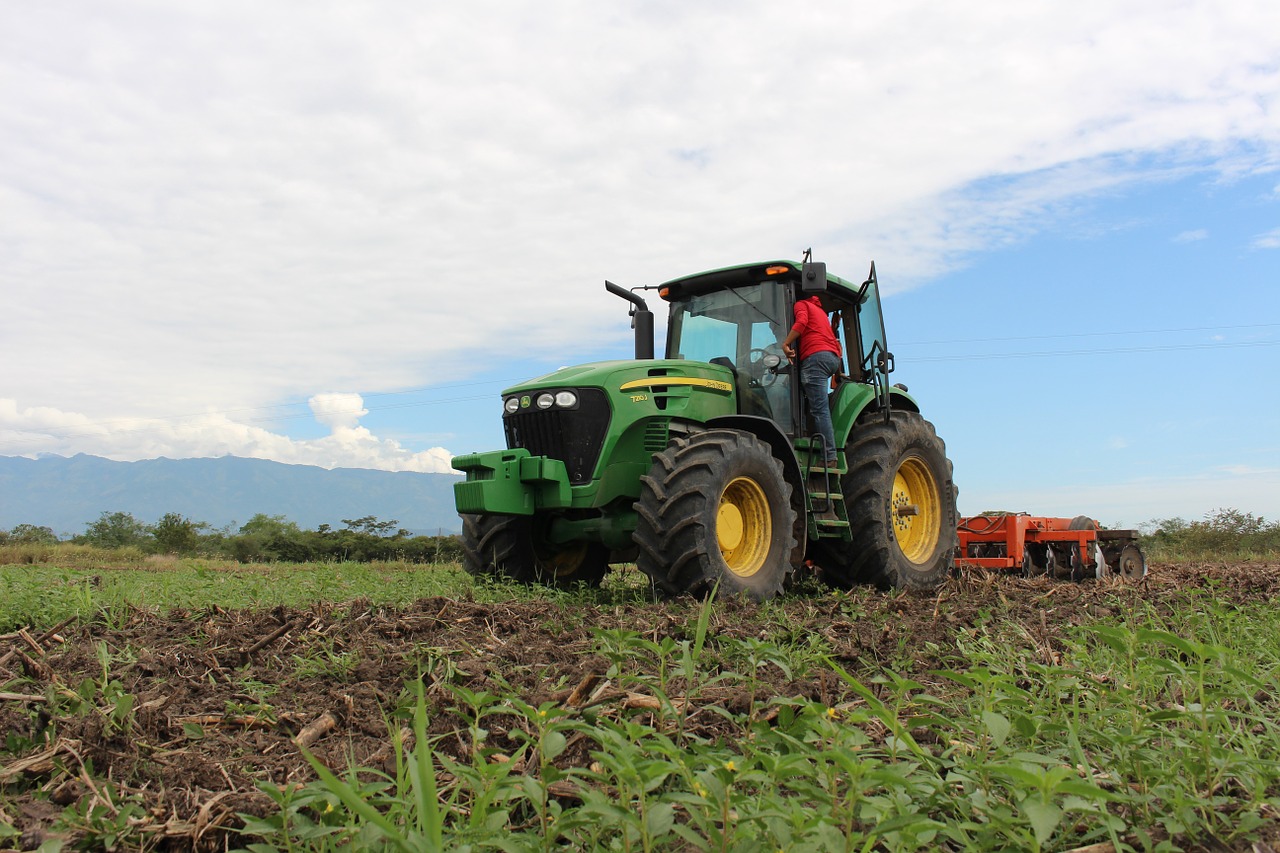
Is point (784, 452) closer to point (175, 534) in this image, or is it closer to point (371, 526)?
point (371, 526)

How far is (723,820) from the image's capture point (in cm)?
200

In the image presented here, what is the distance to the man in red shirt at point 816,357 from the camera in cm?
715

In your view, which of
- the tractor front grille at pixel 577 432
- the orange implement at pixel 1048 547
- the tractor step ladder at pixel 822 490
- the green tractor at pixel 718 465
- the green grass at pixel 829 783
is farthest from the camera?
the orange implement at pixel 1048 547

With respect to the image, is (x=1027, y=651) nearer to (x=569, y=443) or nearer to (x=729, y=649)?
(x=729, y=649)

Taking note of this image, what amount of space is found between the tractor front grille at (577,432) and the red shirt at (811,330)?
1.61 m

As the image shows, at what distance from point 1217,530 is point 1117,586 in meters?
15.0

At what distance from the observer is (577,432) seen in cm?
668

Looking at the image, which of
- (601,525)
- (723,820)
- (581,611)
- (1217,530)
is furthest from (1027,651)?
(1217,530)

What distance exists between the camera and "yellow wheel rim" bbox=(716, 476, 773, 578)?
6430 millimetres

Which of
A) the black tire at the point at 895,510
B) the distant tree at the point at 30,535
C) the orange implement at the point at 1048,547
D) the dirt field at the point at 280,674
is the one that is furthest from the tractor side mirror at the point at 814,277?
the distant tree at the point at 30,535

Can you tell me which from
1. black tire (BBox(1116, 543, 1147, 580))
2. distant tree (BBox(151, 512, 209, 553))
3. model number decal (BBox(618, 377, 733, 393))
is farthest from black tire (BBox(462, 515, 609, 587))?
distant tree (BBox(151, 512, 209, 553))

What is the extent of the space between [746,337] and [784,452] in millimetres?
1070

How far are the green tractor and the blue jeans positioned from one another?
133 mm

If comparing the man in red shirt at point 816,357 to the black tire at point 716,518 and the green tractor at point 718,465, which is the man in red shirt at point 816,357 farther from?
the black tire at point 716,518
